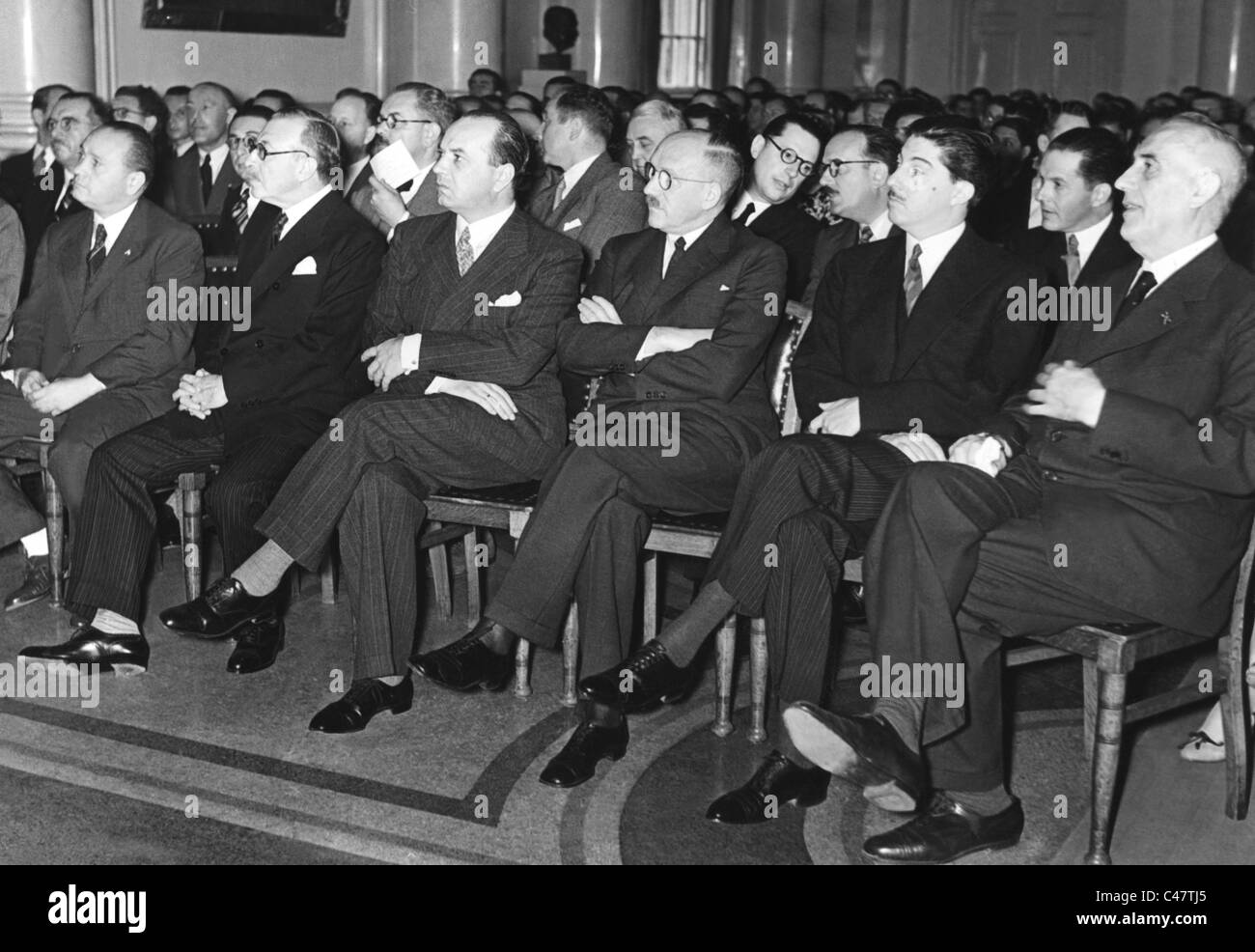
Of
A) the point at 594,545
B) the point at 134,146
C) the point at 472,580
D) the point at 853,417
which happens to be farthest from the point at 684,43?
the point at 594,545

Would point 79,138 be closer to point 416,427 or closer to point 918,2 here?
point 416,427

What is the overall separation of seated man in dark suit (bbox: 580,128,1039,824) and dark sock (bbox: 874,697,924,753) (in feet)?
1.00

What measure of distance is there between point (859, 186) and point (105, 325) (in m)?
2.22

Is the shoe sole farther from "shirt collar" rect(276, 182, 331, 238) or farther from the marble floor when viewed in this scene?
"shirt collar" rect(276, 182, 331, 238)

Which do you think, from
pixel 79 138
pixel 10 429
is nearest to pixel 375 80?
pixel 79 138

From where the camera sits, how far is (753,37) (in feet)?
55.0

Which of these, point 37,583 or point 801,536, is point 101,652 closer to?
point 37,583

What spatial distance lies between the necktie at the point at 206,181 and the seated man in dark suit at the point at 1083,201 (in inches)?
162

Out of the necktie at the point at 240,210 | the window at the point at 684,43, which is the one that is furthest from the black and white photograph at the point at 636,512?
the window at the point at 684,43

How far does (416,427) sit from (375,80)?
693 centimetres

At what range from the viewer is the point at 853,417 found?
354 centimetres

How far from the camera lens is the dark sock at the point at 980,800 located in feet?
9.95

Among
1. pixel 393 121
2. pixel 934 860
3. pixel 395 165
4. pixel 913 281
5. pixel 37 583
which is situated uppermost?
pixel 393 121

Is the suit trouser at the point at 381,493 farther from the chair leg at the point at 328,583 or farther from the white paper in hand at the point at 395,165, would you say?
the white paper in hand at the point at 395,165
